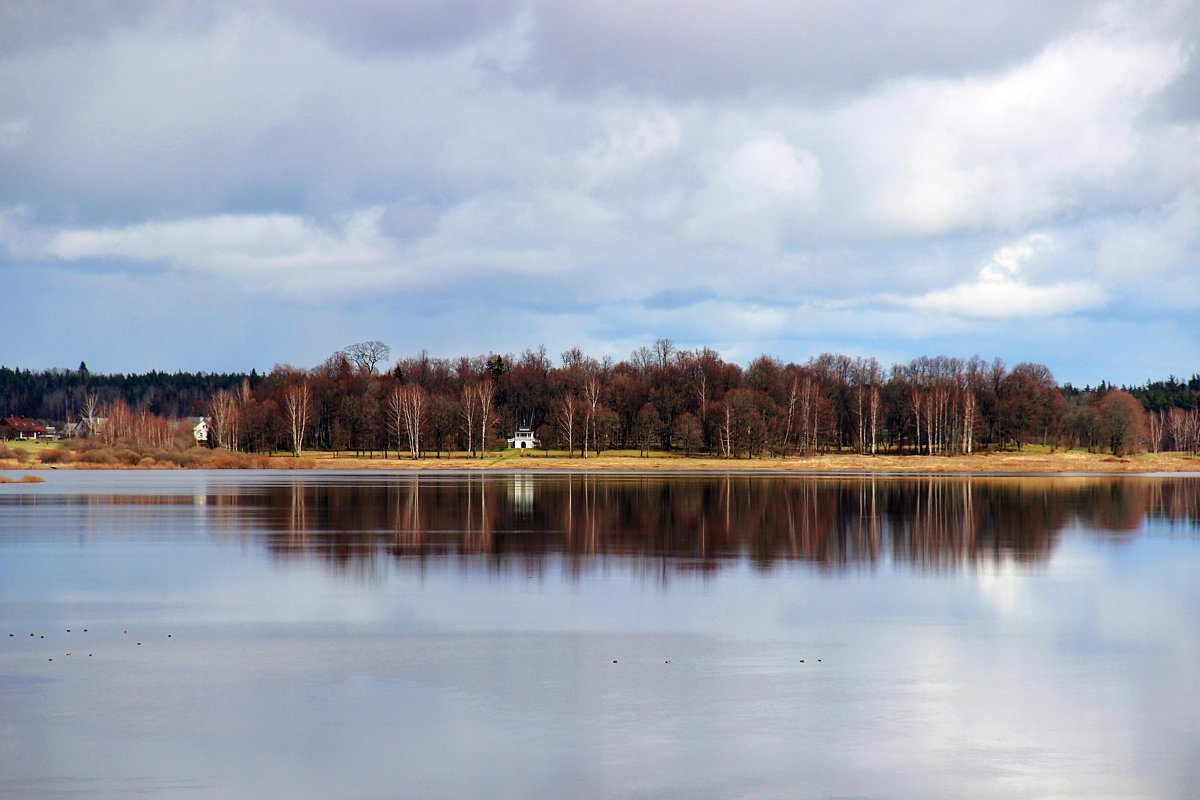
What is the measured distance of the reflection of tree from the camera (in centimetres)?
2439

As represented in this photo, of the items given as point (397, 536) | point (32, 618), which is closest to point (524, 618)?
point (32, 618)

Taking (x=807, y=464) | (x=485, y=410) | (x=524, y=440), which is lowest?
(x=807, y=464)

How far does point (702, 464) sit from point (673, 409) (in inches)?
931

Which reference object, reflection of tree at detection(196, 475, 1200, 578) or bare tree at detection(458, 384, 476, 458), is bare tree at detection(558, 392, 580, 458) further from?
reflection of tree at detection(196, 475, 1200, 578)

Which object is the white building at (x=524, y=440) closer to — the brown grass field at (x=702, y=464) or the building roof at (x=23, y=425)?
the brown grass field at (x=702, y=464)

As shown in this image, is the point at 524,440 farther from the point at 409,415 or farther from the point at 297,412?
the point at 297,412

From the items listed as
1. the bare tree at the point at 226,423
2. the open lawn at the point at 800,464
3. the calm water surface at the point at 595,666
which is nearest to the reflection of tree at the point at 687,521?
the calm water surface at the point at 595,666

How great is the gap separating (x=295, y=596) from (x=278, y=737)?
28.2 ft

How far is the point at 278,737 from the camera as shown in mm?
9750

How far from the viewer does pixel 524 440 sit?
122 metres

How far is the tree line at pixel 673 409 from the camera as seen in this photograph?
109 m

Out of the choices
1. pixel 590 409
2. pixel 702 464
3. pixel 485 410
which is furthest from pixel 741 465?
pixel 485 410

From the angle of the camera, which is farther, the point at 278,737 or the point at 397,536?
the point at 397,536

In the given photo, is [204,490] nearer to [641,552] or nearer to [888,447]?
[641,552]
